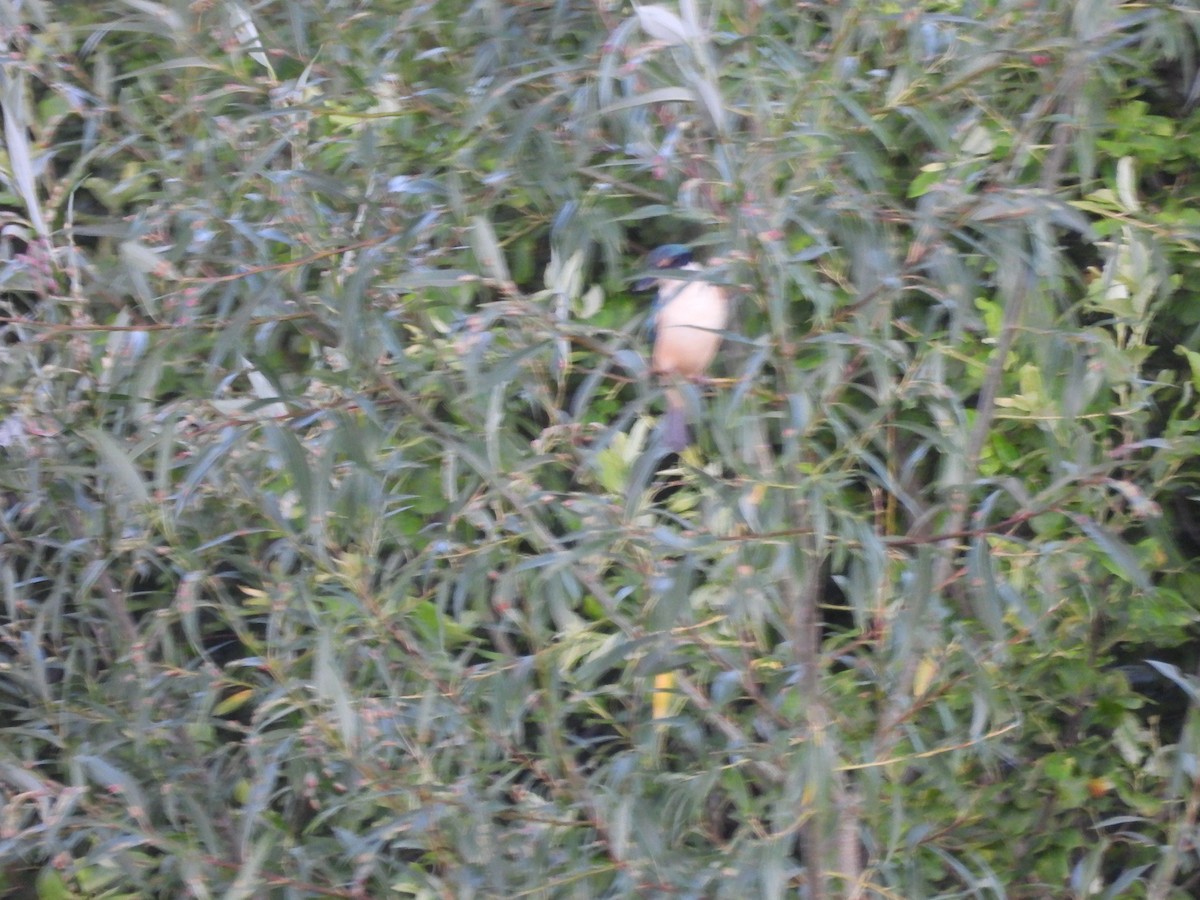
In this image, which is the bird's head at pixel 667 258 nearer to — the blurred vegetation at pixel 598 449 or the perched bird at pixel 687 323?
the perched bird at pixel 687 323

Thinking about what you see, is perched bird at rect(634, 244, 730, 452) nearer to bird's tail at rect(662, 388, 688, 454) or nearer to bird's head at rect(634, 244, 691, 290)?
bird's head at rect(634, 244, 691, 290)

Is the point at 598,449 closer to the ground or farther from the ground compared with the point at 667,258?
farther from the ground

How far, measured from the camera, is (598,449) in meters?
1.16

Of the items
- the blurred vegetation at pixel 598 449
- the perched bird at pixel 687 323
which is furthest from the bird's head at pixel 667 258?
the blurred vegetation at pixel 598 449

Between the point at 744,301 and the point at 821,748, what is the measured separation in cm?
49

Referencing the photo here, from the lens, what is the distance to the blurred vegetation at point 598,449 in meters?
1.18

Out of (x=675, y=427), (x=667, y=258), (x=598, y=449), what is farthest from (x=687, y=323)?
(x=598, y=449)

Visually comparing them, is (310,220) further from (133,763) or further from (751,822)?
(133,763)

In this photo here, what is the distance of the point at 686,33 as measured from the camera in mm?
993

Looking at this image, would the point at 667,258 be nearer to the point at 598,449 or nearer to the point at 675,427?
the point at 675,427

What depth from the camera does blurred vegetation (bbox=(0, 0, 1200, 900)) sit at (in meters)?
1.18

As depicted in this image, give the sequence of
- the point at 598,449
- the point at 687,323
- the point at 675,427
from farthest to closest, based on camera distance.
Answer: the point at 687,323, the point at 675,427, the point at 598,449

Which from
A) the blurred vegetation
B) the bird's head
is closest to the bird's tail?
the blurred vegetation

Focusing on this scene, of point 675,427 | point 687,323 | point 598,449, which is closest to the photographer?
point 598,449
